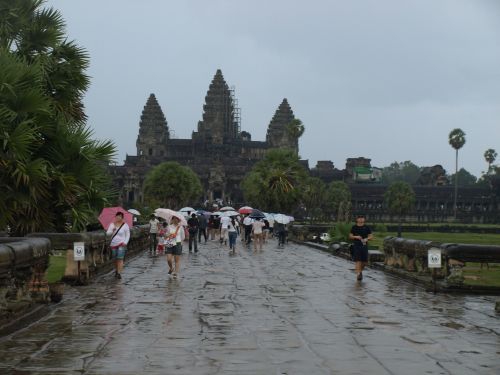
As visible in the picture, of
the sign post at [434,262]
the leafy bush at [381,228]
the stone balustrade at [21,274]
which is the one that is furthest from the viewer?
the leafy bush at [381,228]

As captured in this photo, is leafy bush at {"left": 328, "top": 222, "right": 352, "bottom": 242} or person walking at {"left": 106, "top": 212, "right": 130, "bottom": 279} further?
leafy bush at {"left": 328, "top": 222, "right": 352, "bottom": 242}

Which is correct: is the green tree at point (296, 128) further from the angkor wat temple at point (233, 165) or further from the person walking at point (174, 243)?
the person walking at point (174, 243)

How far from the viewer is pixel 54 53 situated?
18984 millimetres

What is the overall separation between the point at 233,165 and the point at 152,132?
2055 centimetres

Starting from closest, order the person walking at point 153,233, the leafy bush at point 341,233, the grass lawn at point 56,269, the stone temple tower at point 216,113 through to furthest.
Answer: the grass lawn at point 56,269
the person walking at point 153,233
the leafy bush at point 341,233
the stone temple tower at point 216,113

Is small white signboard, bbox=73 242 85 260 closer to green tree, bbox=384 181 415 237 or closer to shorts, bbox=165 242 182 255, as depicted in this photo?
shorts, bbox=165 242 182 255

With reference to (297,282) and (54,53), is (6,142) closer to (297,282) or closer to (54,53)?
(54,53)

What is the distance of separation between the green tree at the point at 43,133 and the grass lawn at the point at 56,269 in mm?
2161

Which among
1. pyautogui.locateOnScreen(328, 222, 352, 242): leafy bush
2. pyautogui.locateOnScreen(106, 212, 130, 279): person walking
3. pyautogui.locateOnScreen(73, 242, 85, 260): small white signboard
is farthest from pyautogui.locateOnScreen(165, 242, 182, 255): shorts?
pyautogui.locateOnScreen(328, 222, 352, 242): leafy bush

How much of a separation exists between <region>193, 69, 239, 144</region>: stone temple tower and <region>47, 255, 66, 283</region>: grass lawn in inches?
5470

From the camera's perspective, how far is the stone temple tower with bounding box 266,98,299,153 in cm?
16638

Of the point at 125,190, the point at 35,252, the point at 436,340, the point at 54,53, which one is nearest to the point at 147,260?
the point at 54,53

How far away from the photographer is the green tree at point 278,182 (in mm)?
65125

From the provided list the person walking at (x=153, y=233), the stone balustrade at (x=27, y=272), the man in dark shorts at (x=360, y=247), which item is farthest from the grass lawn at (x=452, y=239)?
the stone balustrade at (x=27, y=272)
